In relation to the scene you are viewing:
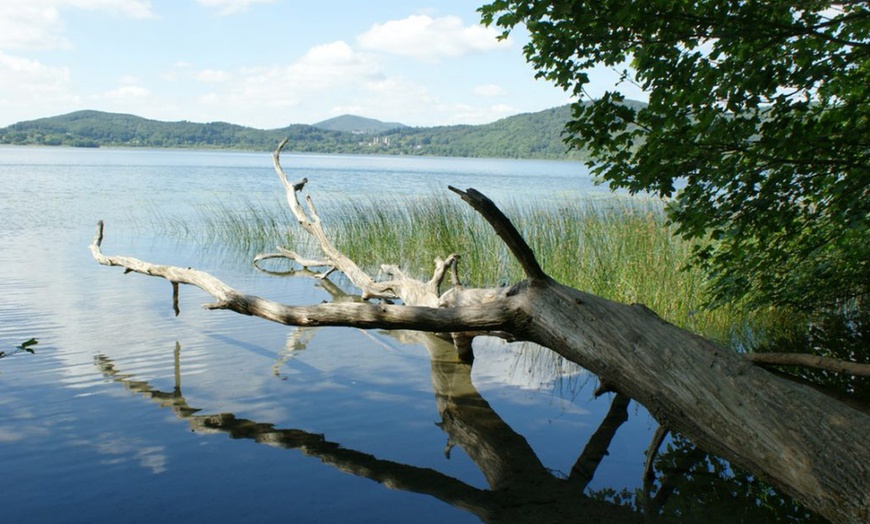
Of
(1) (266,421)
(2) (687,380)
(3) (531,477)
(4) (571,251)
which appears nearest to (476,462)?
(3) (531,477)

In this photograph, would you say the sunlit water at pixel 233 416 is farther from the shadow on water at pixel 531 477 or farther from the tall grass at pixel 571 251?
the tall grass at pixel 571 251

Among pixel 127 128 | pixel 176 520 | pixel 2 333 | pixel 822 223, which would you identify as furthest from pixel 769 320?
pixel 127 128

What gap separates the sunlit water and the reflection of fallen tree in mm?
28

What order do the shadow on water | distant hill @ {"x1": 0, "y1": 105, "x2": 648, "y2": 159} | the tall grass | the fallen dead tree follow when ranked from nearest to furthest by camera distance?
the fallen dead tree
the shadow on water
the tall grass
distant hill @ {"x1": 0, "y1": 105, "x2": 648, "y2": 159}

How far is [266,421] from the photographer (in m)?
4.80

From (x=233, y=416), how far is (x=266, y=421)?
234 millimetres

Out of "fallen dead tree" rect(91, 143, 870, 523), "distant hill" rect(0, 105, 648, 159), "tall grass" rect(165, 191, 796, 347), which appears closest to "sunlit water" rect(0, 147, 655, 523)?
"fallen dead tree" rect(91, 143, 870, 523)

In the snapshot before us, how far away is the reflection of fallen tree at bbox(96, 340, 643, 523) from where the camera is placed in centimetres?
369

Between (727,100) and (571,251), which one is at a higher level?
(727,100)

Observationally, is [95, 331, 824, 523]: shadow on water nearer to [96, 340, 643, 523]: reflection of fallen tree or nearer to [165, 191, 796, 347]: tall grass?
[96, 340, 643, 523]: reflection of fallen tree

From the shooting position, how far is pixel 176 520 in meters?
3.52

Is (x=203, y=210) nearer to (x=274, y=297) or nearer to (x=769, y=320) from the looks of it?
(x=274, y=297)

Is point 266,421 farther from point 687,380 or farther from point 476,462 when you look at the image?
point 687,380

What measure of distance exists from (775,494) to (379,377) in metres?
3.02
